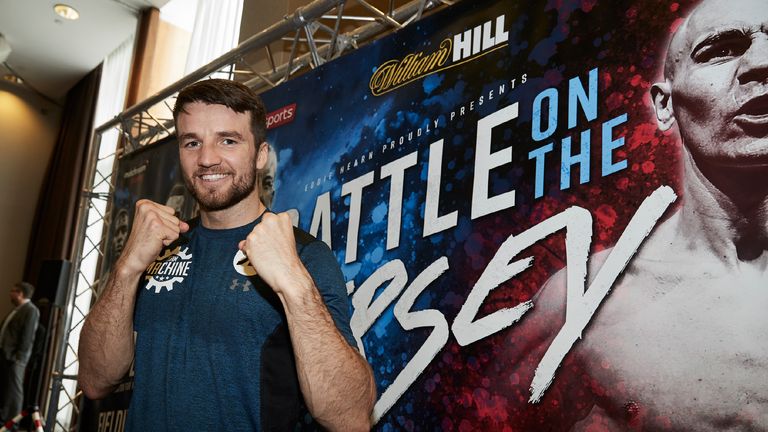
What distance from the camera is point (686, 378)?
2.12 metres

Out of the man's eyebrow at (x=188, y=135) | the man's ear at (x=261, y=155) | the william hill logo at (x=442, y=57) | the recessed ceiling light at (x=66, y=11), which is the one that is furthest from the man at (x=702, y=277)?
the recessed ceiling light at (x=66, y=11)

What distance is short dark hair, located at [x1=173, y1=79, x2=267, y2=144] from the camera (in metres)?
1.92

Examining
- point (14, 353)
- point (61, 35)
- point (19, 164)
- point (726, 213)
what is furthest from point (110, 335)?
point (19, 164)

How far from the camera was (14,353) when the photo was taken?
22.2 ft

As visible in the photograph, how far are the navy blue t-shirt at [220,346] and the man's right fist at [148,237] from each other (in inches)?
3.4

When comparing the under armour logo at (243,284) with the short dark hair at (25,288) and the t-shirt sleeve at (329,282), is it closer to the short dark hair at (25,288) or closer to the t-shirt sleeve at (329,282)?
the t-shirt sleeve at (329,282)

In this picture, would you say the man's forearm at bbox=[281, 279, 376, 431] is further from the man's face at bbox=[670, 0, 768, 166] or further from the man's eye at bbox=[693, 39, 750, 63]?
the man's eye at bbox=[693, 39, 750, 63]

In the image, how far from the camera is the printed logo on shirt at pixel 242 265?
178cm

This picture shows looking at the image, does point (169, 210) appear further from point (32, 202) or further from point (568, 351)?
point (32, 202)

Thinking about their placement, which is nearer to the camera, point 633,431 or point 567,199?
point 633,431

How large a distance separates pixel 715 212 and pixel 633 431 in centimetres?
74

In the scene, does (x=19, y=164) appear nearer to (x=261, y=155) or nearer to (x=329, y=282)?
(x=261, y=155)

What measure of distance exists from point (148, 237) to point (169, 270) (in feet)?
0.39

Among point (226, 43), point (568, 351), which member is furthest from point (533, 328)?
point (226, 43)
